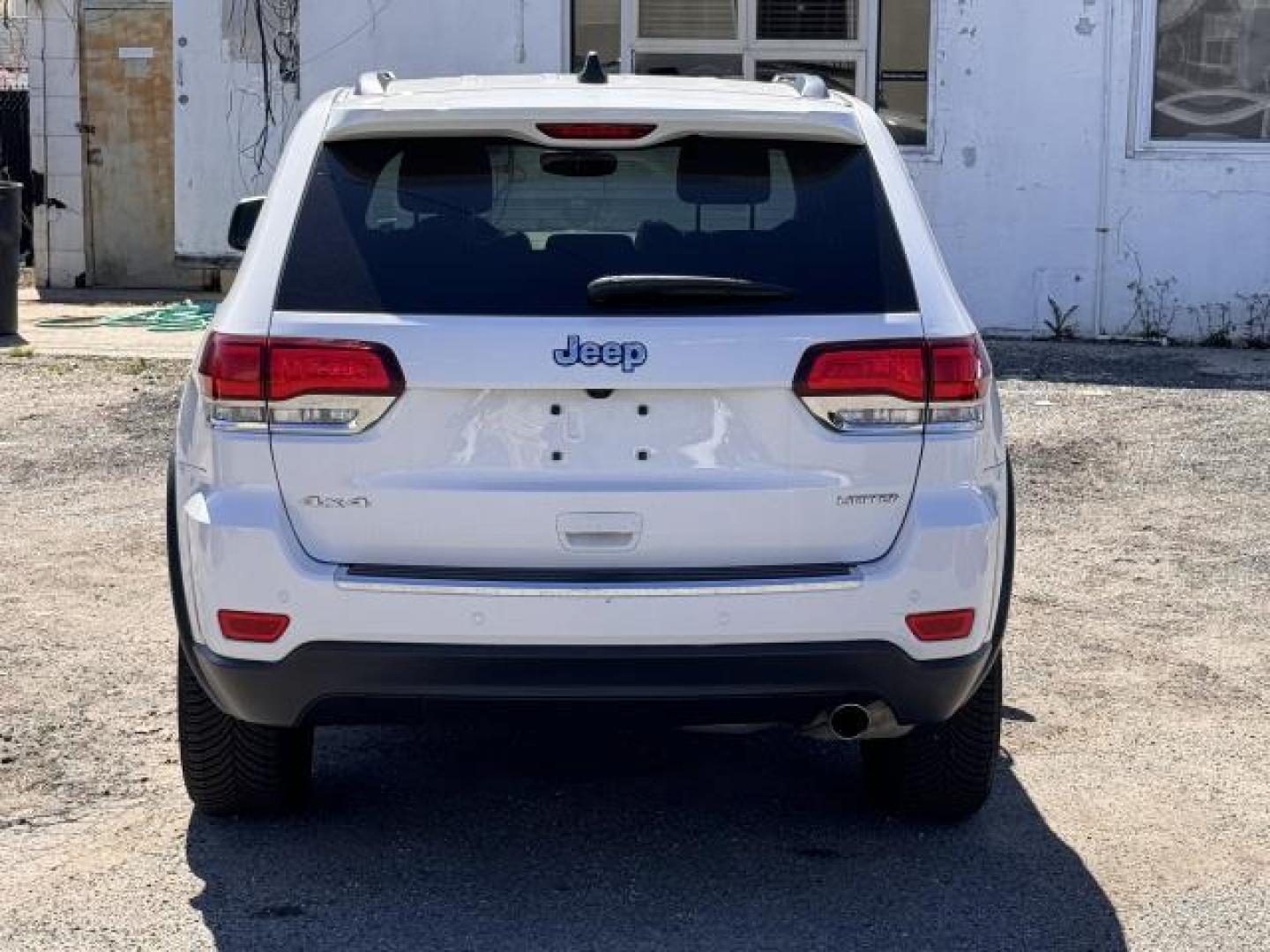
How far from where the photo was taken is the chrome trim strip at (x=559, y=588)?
4.53m

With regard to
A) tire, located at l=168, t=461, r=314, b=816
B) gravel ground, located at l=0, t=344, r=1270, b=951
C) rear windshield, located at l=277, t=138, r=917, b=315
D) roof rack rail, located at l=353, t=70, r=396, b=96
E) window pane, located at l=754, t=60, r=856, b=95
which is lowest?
gravel ground, located at l=0, t=344, r=1270, b=951

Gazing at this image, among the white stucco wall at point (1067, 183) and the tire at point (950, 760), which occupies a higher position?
the white stucco wall at point (1067, 183)

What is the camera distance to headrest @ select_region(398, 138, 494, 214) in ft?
15.7

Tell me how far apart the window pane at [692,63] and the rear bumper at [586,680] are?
1127 cm

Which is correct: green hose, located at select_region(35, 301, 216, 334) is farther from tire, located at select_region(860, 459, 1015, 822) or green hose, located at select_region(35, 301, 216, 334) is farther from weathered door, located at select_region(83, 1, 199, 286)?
tire, located at select_region(860, 459, 1015, 822)

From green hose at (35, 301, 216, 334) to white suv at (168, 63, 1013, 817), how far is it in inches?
447

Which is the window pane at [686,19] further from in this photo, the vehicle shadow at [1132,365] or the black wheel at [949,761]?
the black wheel at [949,761]

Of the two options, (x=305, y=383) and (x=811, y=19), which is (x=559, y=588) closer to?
(x=305, y=383)

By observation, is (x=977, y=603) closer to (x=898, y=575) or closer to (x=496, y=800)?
(x=898, y=575)

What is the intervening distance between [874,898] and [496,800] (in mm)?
1138

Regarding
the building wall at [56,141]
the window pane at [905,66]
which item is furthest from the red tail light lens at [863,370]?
the building wall at [56,141]

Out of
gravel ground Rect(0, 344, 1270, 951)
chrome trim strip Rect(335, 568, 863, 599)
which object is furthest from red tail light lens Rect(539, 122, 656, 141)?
gravel ground Rect(0, 344, 1270, 951)

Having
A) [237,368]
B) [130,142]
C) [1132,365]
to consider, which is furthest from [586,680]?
[130,142]

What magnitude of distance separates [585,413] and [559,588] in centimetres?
37
